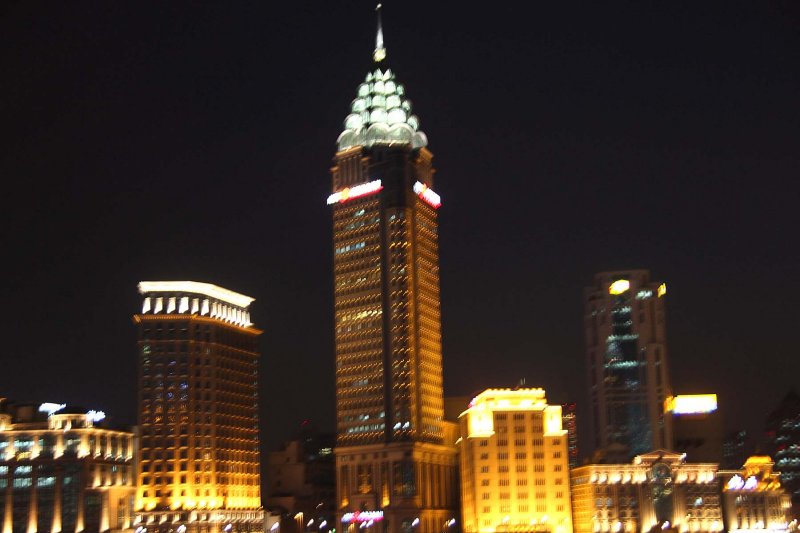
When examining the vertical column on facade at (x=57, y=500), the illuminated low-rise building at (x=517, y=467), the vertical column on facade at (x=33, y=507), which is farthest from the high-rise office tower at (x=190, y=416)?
the illuminated low-rise building at (x=517, y=467)

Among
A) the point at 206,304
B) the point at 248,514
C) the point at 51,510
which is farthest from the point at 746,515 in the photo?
the point at 51,510

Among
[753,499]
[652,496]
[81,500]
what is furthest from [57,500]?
[753,499]

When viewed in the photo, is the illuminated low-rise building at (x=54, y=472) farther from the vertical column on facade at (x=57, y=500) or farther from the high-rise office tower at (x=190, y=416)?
the high-rise office tower at (x=190, y=416)

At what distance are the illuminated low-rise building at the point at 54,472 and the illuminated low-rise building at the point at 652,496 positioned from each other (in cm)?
6861

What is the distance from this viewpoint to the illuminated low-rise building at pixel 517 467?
178375 mm

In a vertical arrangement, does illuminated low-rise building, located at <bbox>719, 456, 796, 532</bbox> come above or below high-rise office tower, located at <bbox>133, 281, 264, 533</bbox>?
below

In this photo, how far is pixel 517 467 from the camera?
180 m

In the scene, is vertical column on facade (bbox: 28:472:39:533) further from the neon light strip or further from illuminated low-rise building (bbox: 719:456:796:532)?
illuminated low-rise building (bbox: 719:456:796:532)

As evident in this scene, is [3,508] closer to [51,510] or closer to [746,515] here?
[51,510]

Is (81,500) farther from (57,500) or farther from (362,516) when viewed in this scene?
(362,516)

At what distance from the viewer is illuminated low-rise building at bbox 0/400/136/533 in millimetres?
157875

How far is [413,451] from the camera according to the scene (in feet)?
628

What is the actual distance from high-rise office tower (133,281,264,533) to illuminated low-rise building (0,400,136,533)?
1272cm

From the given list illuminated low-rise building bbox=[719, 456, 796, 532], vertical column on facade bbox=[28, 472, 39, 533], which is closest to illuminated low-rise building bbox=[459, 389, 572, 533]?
illuminated low-rise building bbox=[719, 456, 796, 532]
